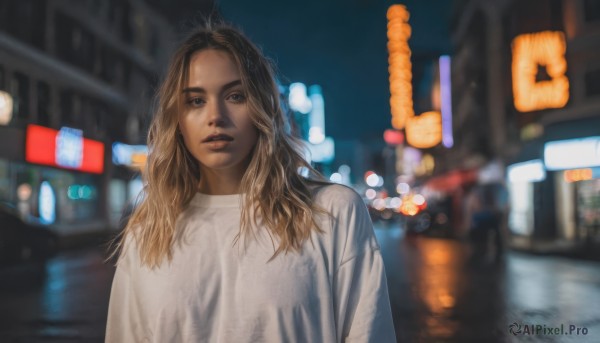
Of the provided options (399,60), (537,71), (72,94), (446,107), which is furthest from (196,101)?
(399,60)

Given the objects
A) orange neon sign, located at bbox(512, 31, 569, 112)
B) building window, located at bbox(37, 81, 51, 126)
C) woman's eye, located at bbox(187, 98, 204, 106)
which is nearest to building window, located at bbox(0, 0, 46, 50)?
building window, located at bbox(37, 81, 51, 126)

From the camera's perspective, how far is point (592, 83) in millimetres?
18250

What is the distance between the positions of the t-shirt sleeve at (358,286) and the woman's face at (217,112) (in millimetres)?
381

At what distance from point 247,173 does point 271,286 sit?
38 cm

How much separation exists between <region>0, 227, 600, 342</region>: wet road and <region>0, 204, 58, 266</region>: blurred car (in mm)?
470

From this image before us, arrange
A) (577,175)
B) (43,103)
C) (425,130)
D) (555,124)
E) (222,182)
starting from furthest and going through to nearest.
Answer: (425,130), (43,103), (555,124), (577,175), (222,182)

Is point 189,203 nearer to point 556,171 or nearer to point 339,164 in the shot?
point 556,171

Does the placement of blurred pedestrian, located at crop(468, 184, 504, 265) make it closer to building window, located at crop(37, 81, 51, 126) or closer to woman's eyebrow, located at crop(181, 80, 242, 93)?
woman's eyebrow, located at crop(181, 80, 242, 93)

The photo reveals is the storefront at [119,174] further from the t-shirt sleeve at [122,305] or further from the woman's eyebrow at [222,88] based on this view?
the woman's eyebrow at [222,88]

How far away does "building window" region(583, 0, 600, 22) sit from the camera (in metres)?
18.1

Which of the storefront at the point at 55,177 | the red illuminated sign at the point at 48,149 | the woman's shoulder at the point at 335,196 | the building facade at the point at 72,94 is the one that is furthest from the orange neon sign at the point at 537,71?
the woman's shoulder at the point at 335,196

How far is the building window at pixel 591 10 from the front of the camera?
18.1 m

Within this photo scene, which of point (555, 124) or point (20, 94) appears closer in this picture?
point (555, 124)

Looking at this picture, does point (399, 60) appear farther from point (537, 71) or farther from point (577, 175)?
point (577, 175)
